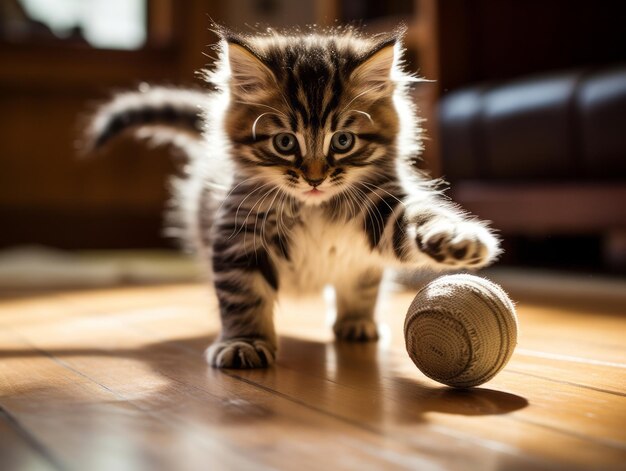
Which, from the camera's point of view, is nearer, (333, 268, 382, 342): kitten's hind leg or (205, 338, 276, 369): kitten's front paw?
(205, 338, 276, 369): kitten's front paw

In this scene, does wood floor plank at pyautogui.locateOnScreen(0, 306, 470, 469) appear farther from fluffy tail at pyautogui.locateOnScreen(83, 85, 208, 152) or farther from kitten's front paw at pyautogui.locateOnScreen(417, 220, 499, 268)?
fluffy tail at pyautogui.locateOnScreen(83, 85, 208, 152)

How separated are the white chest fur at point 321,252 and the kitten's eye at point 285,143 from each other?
0.14m

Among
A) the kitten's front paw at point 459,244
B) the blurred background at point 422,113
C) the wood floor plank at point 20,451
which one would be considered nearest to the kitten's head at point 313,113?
the kitten's front paw at point 459,244

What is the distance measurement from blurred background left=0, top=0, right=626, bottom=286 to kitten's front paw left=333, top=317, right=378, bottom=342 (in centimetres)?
114

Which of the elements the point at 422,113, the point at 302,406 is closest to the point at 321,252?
the point at 302,406

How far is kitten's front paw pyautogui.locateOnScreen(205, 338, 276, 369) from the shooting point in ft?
4.86

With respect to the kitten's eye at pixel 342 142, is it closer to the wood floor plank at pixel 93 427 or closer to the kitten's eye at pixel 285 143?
the kitten's eye at pixel 285 143

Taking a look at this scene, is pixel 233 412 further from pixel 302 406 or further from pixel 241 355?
pixel 241 355

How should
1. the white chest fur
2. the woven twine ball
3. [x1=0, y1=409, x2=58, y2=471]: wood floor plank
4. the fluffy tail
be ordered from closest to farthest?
[x1=0, y1=409, x2=58, y2=471]: wood floor plank
the woven twine ball
the white chest fur
the fluffy tail

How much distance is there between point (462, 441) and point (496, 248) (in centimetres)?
46

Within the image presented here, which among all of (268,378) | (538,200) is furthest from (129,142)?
(268,378)

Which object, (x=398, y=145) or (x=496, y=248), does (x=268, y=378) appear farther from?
(x=398, y=145)

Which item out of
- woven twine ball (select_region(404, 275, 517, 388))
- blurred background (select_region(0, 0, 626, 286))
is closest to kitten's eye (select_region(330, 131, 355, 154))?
woven twine ball (select_region(404, 275, 517, 388))

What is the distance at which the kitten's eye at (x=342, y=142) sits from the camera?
150cm
